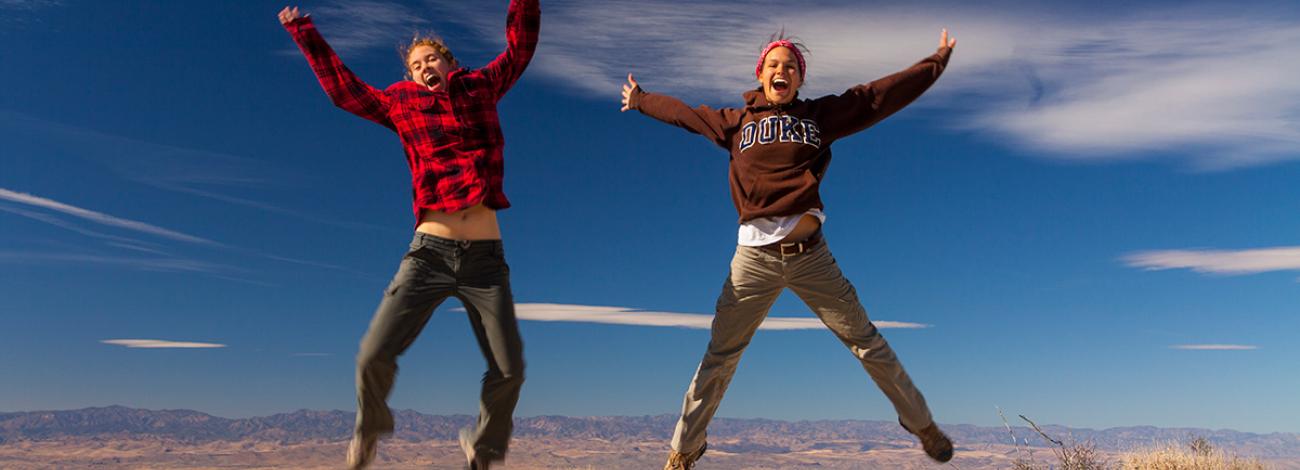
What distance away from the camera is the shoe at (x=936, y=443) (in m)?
7.68

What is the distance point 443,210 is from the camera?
6.18 meters

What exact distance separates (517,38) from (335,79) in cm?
130

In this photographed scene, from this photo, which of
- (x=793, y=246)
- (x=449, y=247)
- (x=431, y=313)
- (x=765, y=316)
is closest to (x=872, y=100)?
(x=793, y=246)

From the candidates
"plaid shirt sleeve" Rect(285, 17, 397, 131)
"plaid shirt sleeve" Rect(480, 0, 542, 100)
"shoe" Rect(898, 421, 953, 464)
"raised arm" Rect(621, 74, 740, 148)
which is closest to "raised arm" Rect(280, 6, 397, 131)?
"plaid shirt sleeve" Rect(285, 17, 397, 131)

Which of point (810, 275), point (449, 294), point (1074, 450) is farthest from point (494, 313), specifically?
point (1074, 450)

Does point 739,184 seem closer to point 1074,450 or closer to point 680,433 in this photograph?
point 680,433

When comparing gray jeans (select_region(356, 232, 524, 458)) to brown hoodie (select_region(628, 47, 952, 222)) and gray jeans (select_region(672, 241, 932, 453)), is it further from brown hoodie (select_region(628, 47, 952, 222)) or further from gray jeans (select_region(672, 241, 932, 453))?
brown hoodie (select_region(628, 47, 952, 222))

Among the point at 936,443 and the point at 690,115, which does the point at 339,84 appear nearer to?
the point at 690,115

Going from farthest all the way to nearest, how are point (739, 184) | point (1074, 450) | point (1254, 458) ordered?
point (1254, 458) → point (1074, 450) → point (739, 184)

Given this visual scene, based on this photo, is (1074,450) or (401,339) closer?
(401,339)

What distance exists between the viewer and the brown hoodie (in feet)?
22.6

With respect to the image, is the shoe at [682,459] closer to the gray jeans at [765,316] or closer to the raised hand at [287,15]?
the gray jeans at [765,316]

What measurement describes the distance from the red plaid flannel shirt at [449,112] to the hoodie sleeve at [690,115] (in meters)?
1.26

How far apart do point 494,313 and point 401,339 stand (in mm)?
618
